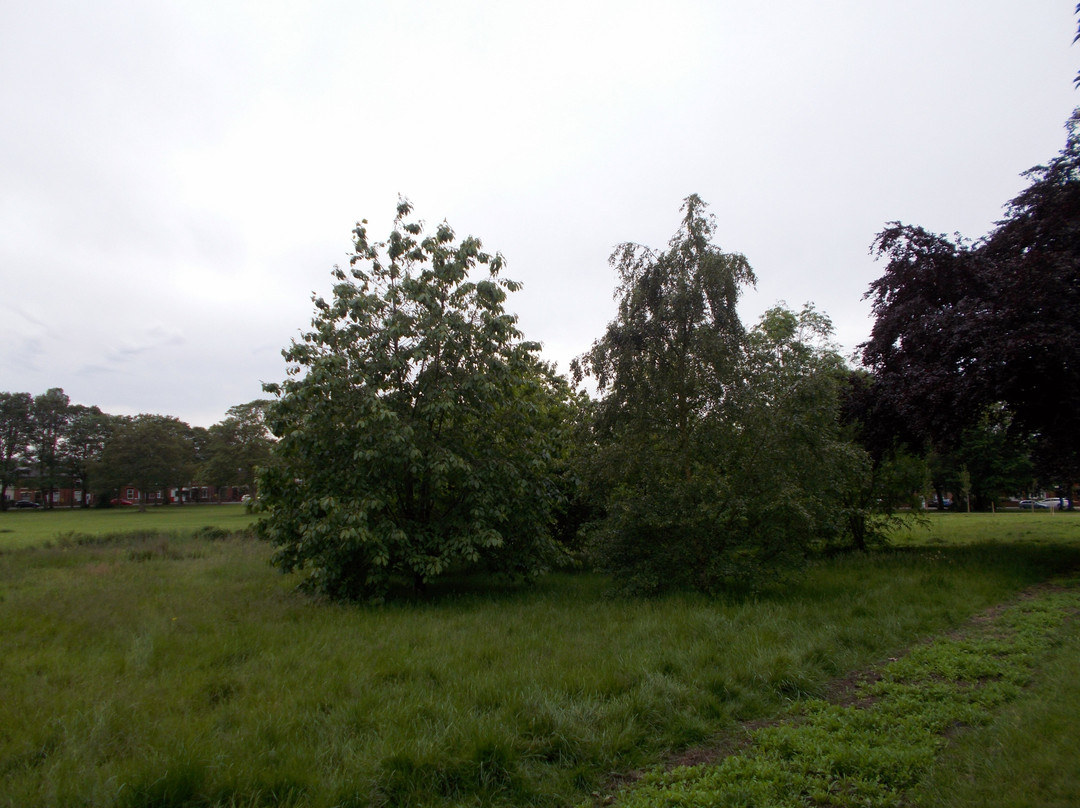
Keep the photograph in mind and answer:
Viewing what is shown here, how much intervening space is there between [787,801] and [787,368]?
8.46m

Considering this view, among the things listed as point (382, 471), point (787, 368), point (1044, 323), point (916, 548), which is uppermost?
point (1044, 323)

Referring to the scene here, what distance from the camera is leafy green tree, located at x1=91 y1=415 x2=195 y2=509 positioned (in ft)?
204

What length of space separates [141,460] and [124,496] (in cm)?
3762

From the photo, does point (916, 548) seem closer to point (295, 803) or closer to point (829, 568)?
point (829, 568)

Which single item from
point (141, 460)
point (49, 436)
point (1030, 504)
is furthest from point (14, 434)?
point (1030, 504)

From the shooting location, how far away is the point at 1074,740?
4375 mm

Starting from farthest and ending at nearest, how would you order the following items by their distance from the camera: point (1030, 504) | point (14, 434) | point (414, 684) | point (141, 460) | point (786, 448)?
point (1030, 504) → point (14, 434) → point (141, 460) → point (786, 448) → point (414, 684)

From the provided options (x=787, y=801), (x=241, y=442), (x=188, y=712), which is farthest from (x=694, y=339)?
(x=241, y=442)

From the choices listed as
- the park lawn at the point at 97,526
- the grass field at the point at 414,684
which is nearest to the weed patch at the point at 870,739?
the grass field at the point at 414,684

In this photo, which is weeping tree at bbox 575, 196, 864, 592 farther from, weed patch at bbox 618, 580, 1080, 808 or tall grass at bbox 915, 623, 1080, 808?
tall grass at bbox 915, 623, 1080, 808

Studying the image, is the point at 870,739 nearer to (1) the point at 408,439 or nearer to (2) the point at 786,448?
(2) the point at 786,448

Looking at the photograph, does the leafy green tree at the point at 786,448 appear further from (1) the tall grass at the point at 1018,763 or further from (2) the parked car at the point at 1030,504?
(2) the parked car at the point at 1030,504

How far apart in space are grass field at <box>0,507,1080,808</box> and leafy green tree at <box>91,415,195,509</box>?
5978 centimetres

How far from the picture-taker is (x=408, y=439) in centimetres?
1127
